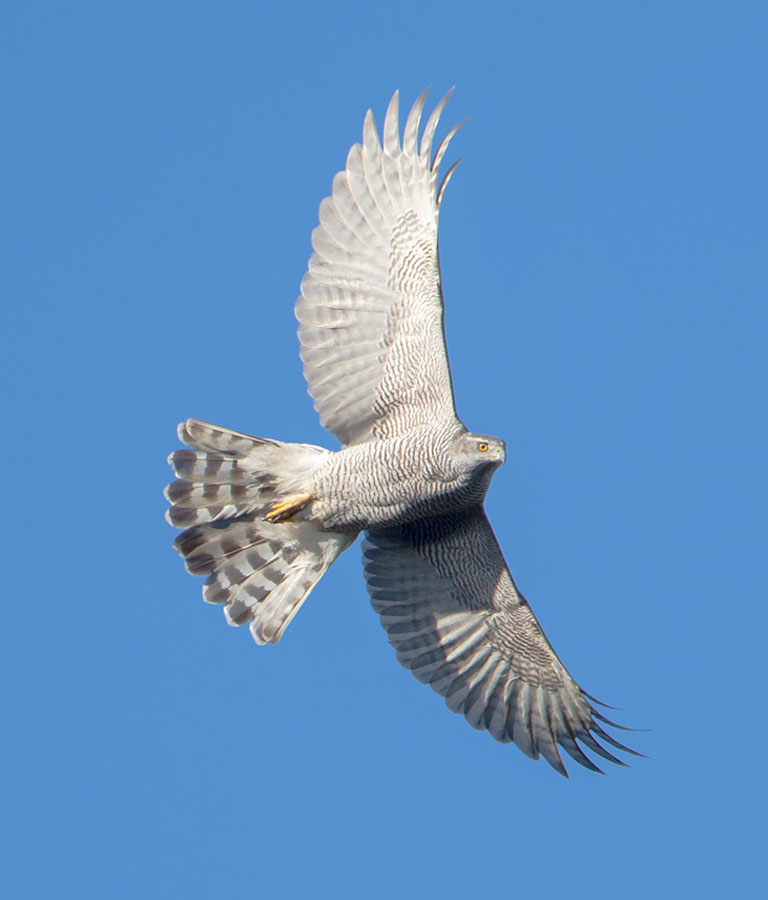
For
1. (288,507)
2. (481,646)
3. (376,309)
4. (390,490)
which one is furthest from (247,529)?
(481,646)

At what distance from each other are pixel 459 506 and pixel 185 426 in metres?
2.13

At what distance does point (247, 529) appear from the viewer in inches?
567

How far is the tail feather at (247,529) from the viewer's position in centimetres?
1404

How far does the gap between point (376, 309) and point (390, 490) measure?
1390 millimetres

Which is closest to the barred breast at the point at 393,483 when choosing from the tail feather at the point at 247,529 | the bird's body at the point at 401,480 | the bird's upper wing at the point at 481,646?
the bird's body at the point at 401,480

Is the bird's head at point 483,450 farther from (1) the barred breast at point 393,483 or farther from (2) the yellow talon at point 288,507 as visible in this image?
(2) the yellow talon at point 288,507

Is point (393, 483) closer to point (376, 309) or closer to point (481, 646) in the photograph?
point (376, 309)

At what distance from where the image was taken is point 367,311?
1409 centimetres

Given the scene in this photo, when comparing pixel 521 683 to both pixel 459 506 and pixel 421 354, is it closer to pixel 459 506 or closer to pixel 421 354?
pixel 459 506

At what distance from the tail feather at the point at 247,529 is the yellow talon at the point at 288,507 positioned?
88mm

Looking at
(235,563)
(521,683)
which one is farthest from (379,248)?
(521,683)

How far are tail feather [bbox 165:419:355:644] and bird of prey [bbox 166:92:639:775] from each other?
11 millimetres

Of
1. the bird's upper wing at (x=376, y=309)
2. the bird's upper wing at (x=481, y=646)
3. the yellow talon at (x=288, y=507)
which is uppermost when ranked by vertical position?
the bird's upper wing at (x=376, y=309)

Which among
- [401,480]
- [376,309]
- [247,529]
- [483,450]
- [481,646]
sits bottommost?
[481,646]
